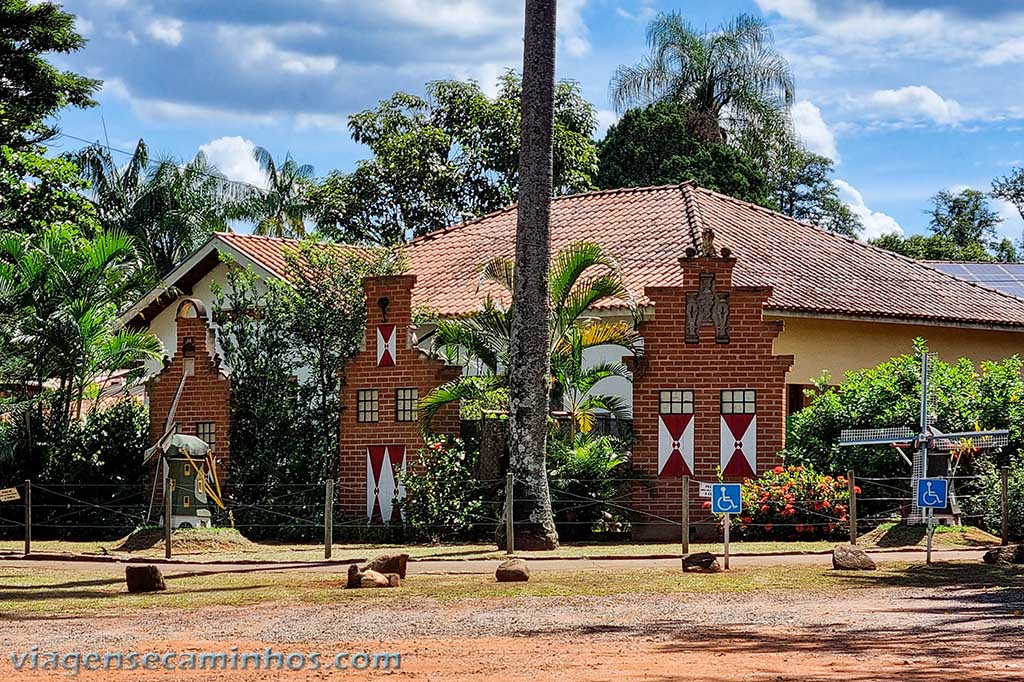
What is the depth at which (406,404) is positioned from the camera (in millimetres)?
23484

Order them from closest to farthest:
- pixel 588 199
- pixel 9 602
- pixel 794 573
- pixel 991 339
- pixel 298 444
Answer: pixel 9 602 < pixel 794 573 < pixel 298 444 < pixel 991 339 < pixel 588 199

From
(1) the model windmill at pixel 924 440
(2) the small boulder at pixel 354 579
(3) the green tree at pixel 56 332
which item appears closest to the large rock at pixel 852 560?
(1) the model windmill at pixel 924 440

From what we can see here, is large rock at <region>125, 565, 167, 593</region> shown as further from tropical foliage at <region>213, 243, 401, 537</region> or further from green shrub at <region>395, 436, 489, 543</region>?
tropical foliage at <region>213, 243, 401, 537</region>

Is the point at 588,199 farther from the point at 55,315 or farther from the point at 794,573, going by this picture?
the point at 794,573

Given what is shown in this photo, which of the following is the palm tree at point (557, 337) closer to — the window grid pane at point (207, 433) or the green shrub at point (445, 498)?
the green shrub at point (445, 498)

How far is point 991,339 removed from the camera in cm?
2941

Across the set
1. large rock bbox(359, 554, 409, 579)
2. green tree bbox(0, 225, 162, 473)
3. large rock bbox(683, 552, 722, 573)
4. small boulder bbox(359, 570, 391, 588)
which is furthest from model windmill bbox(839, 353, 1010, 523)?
green tree bbox(0, 225, 162, 473)

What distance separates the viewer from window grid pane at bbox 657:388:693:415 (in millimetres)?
22422

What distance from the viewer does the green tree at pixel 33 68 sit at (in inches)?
1286

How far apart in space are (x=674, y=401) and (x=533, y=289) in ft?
11.7

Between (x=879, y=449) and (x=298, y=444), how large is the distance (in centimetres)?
924

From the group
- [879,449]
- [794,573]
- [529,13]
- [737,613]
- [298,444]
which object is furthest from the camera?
[298,444]

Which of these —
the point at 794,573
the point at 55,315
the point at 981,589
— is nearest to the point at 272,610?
the point at 794,573

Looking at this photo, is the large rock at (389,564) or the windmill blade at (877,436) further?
the windmill blade at (877,436)
